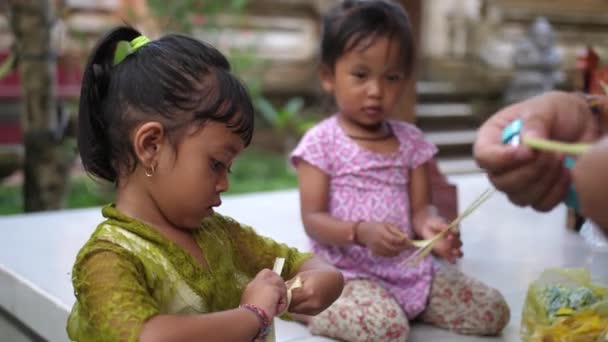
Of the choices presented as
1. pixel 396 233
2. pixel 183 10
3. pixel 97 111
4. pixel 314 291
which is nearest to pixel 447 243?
pixel 396 233

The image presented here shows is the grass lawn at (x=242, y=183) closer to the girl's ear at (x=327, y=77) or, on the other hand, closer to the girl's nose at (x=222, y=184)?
the girl's ear at (x=327, y=77)

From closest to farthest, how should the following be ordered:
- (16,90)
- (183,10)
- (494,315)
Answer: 1. (494,315)
2. (183,10)
3. (16,90)

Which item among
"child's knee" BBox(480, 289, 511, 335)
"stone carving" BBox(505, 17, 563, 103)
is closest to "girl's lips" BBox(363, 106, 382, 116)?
"child's knee" BBox(480, 289, 511, 335)

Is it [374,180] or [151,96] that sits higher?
[151,96]

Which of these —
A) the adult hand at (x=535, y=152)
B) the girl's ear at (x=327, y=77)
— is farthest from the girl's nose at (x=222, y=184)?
the girl's ear at (x=327, y=77)

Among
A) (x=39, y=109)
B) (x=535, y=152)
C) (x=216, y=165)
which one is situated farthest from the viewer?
(x=39, y=109)

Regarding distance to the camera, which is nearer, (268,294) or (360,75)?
(268,294)

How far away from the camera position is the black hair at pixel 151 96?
129 cm

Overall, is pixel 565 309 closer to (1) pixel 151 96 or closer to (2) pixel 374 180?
(2) pixel 374 180

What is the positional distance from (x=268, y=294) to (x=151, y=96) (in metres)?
0.39

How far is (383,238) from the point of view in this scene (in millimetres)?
1818

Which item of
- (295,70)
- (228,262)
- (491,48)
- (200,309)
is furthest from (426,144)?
(491,48)

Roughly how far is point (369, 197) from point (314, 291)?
0.69 m

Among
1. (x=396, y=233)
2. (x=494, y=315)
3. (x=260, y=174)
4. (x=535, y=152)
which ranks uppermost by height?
(x=535, y=152)
